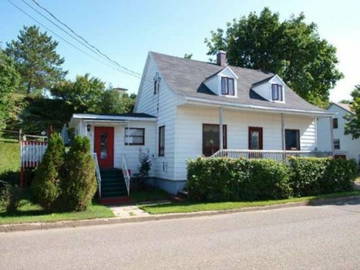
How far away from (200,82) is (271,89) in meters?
4.17

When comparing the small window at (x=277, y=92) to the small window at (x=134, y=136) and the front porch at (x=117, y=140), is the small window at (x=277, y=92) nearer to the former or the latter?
the front porch at (x=117, y=140)

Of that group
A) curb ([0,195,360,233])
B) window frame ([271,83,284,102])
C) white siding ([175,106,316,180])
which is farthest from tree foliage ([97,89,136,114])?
curb ([0,195,360,233])

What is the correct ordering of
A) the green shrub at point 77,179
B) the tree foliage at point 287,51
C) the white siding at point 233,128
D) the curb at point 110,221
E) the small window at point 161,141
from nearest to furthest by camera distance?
the curb at point 110,221 → the green shrub at point 77,179 → the white siding at point 233,128 → the small window at point 161,141 → the tree foliage at point 287,51

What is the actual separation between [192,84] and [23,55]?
117 ft

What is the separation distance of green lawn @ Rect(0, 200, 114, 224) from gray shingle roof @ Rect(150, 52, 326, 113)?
630 cm

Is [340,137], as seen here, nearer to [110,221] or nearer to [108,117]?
[108,117]

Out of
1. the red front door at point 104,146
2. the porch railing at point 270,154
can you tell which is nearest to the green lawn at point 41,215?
the red front door at point 104,146

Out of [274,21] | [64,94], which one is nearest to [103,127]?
[64,94]

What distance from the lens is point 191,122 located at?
1450 centimetres

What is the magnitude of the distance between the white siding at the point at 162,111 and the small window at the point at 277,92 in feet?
20.5

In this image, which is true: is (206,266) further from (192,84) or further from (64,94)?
(64,94)

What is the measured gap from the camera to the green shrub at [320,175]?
1345cm

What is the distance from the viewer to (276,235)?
724 centimetres

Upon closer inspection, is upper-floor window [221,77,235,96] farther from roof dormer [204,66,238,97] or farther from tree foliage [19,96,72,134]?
tree foliage [19,96,72,134]
